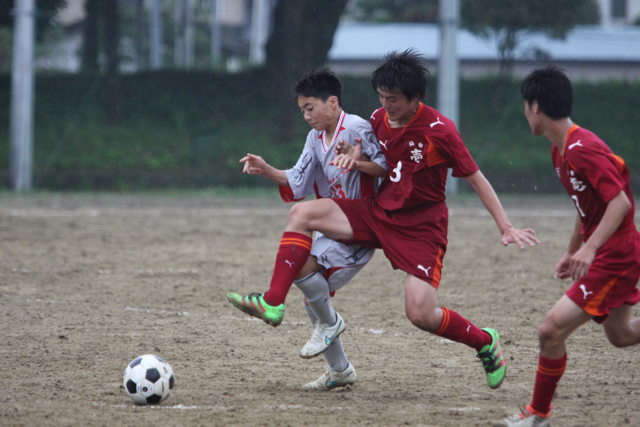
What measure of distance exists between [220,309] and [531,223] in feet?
21.6

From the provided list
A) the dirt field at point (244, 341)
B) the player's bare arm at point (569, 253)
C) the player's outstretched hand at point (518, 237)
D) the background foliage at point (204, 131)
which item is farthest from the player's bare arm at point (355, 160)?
→ the background foliage at point (204, 131)

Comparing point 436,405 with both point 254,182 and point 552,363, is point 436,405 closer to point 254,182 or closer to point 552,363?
point 552,363

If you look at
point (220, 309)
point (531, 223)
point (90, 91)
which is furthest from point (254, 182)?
point (220, 309)

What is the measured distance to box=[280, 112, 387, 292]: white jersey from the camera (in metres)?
3.87

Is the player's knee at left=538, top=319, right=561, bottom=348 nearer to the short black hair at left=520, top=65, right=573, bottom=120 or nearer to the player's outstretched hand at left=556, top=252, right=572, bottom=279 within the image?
the player's outstretched hand at left=556, top=252, right=572, bottom=279

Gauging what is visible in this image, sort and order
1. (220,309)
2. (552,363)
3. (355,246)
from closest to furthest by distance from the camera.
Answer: (552,363) < (355,246) < (220,309)

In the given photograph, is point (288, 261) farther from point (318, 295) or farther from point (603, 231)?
point (603, 231)

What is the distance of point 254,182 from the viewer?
16547 millimetres

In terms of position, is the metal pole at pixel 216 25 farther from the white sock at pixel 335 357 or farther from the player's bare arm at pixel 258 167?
the white sock at pixel 335 357

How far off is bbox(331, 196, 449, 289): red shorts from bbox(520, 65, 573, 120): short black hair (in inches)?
34.6

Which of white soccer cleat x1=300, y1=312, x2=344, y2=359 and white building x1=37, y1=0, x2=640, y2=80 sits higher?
white building x1=37, y1=0, x2=640, y2=80

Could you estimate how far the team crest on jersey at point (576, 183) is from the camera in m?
3.13

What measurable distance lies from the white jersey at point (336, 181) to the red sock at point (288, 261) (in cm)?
13

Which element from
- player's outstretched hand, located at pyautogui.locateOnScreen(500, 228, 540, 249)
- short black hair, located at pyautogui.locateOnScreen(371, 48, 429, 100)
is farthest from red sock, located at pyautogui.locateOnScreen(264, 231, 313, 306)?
player's outstretched hand, located at pyautogui.locateOnScreen(500, 228, 540, 249)
